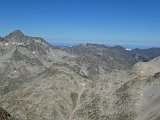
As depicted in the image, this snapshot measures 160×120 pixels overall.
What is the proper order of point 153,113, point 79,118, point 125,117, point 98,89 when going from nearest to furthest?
1. point 153,113
2. point 125,117
3. point 79,118
4. point 98,89

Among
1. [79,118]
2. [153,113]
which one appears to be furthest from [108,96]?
[153,113]

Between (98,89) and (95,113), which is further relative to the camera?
(98,89)

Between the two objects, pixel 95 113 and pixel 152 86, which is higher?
pixel 152 86

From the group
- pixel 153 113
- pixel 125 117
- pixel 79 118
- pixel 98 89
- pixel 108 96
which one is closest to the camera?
pixel 153 113

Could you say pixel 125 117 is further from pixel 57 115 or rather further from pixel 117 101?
pixel 57 115

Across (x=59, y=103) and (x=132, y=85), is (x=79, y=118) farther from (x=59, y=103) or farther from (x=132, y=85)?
(x=132, y=85)

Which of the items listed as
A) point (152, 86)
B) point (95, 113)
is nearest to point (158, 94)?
point (152, 86)

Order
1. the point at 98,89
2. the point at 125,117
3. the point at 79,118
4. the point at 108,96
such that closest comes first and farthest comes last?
the point at 125,117 < the point at 79,118 < the point at 108,96 < the point at 98,89

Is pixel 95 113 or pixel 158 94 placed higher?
pixel 158 94

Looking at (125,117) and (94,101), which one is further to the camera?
(94,101)
